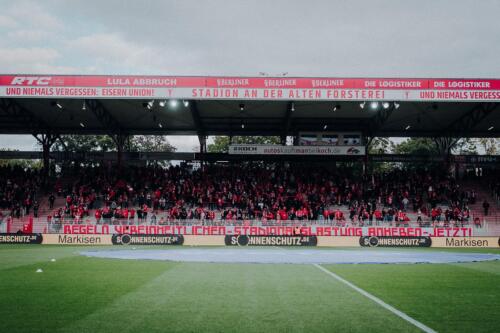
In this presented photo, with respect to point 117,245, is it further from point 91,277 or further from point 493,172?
point 493,172

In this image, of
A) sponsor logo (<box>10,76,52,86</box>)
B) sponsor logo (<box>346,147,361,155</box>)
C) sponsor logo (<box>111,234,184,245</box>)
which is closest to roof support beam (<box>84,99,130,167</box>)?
sponsor logo (<box>10,76,52,86</box>)

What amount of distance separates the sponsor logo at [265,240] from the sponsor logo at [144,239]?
3311 millimetres

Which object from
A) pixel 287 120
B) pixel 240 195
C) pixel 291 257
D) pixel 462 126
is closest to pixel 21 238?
pixel 240 195

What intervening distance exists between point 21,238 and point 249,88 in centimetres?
1704

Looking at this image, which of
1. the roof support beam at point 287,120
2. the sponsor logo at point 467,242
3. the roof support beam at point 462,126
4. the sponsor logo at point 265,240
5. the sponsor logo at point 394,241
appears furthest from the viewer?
the roof support beam at point 287,120

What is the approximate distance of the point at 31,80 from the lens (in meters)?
33.1

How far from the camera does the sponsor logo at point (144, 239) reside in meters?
29.8

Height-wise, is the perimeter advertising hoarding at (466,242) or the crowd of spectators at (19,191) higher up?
the crowd of spectators at (19,191)

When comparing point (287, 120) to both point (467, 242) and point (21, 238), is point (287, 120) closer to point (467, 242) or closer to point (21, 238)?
point (467, 242)

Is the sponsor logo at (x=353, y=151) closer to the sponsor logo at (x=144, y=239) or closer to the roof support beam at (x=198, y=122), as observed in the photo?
the roof support beam at (x=198, y=122)

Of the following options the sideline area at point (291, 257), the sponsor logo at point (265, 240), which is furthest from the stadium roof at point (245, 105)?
the sideline area at point (291, 257)

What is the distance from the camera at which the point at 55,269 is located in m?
14.1

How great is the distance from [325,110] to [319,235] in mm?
11794

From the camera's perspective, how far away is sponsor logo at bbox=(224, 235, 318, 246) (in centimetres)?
2995
